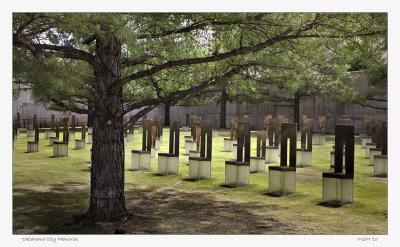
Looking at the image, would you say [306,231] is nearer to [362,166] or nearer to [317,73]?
[362,166]

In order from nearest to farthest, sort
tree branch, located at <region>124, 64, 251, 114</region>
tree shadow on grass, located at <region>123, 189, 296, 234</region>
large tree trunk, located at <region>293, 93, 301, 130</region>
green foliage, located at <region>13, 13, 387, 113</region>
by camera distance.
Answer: green foliage, located at <region>13, 13, 387, 113</region>
tree shadow on grass, located at <region>123, 189, 296, 234</region>
tree branch, located at <region>124, 64, 251, 114</region>
large tree trunk, located at <region>293, 93, 301, 130</region>

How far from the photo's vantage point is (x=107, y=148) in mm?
4129

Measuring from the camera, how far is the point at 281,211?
4.59 metres

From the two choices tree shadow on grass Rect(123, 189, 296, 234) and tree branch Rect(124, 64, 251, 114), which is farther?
tree branch Rect(124, 64, 251, 114)

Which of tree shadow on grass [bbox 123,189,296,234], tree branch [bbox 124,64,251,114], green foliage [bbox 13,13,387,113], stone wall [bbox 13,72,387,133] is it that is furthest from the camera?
stone wall [bbox 13,72,387,133]

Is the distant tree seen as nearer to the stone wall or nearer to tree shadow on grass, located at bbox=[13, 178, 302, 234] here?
tree shadow on grass, located at bbox=[13, 178, 302, 234]

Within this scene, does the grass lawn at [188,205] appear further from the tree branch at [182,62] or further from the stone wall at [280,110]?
the tree branch at [182,62]

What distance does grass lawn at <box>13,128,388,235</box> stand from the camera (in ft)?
13.1

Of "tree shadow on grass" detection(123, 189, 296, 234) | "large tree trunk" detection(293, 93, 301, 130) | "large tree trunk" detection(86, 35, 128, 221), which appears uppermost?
"large tree trunk" detection(293, 93, 301, 130)

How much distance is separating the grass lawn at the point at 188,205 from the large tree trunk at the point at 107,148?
6.9 inches

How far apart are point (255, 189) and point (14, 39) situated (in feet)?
11.4

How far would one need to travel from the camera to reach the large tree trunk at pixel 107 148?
4.14m

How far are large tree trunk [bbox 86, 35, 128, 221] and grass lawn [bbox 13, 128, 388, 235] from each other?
0.57 ft

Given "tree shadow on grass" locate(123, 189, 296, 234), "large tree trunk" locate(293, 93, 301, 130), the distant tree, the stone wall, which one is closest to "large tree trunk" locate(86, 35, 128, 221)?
the distant tree
